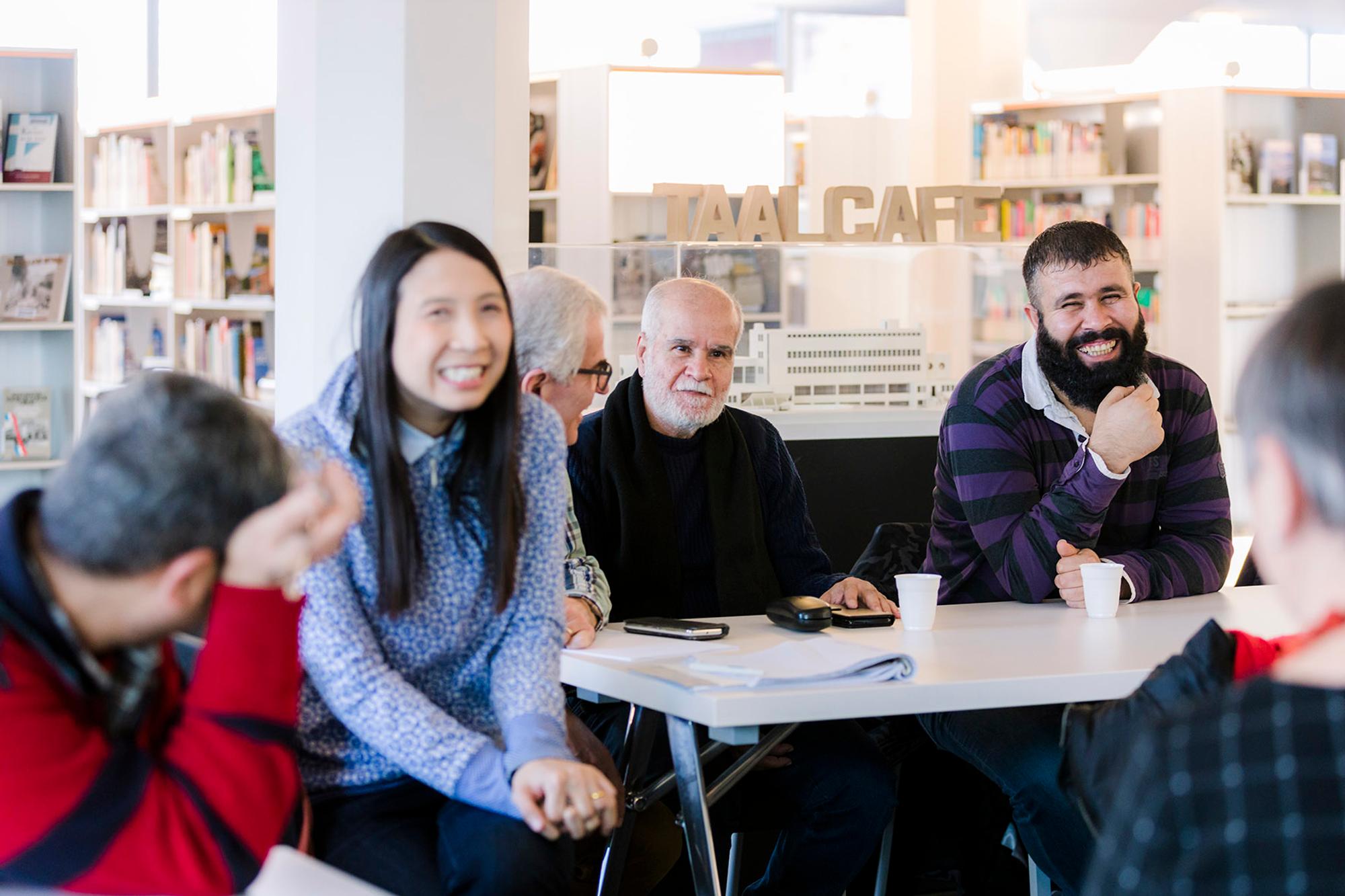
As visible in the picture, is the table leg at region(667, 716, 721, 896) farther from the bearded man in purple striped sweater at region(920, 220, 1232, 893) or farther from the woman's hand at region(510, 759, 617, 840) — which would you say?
the bearded man in purple striped sweater at region(920, 220, 1232, 893)

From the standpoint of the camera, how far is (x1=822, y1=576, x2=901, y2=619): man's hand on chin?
7.94 ft

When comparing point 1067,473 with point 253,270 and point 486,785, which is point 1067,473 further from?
point 253,270

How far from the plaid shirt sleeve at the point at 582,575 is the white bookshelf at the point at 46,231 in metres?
4.15

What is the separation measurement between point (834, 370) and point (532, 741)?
3.01 m

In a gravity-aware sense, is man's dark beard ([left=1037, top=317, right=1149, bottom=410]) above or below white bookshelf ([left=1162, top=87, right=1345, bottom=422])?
below

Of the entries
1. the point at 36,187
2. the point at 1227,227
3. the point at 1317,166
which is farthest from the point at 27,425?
the point at 1317,166

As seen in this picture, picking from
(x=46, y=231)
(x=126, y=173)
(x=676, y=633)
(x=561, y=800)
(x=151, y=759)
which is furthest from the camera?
(x=126, y=173)

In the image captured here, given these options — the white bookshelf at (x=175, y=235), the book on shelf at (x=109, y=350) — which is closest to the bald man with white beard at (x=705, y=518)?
the white bookshelf at (x=175, y=235)

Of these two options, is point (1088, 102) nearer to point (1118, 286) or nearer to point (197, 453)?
point (1118, 286)

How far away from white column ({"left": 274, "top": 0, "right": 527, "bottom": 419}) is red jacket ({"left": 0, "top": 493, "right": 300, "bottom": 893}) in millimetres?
1872

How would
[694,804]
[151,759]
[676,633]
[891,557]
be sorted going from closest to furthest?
[151,759] → [694,804] → [676,633] → [891,557]

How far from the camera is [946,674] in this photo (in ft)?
6.18

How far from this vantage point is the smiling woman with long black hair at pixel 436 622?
1663 millimetres

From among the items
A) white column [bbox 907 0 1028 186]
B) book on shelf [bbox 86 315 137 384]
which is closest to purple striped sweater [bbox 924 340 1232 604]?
book on shelf [bbox 86 315 137 384]
